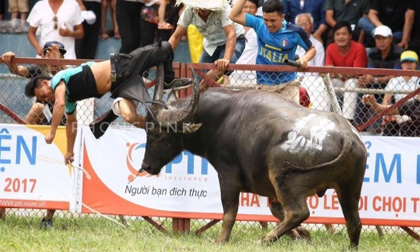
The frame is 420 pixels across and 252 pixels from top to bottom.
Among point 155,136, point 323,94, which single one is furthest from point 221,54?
point 155,136

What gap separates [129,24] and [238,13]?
3.52 metres

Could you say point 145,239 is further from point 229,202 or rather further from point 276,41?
→ point 276,41

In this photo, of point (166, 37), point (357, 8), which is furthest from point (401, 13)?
point (166, 37)

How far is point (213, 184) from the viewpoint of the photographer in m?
11.1

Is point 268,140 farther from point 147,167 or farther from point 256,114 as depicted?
point 147,167

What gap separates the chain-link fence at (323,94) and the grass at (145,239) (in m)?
0.16

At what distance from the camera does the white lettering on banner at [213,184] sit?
11.0 metres

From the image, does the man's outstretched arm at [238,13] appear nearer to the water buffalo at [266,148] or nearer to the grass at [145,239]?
the water buffalo at [266,148]

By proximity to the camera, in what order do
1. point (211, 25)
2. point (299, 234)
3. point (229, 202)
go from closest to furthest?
point (229, 202) → point (299, 234) → point (211, 25)

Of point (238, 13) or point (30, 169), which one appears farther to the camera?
point (238, 13)

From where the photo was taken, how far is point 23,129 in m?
11.2

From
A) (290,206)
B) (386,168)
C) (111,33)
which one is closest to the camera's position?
(290,206)

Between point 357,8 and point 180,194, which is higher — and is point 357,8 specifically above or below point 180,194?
above

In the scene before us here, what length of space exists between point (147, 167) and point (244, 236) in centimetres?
132
